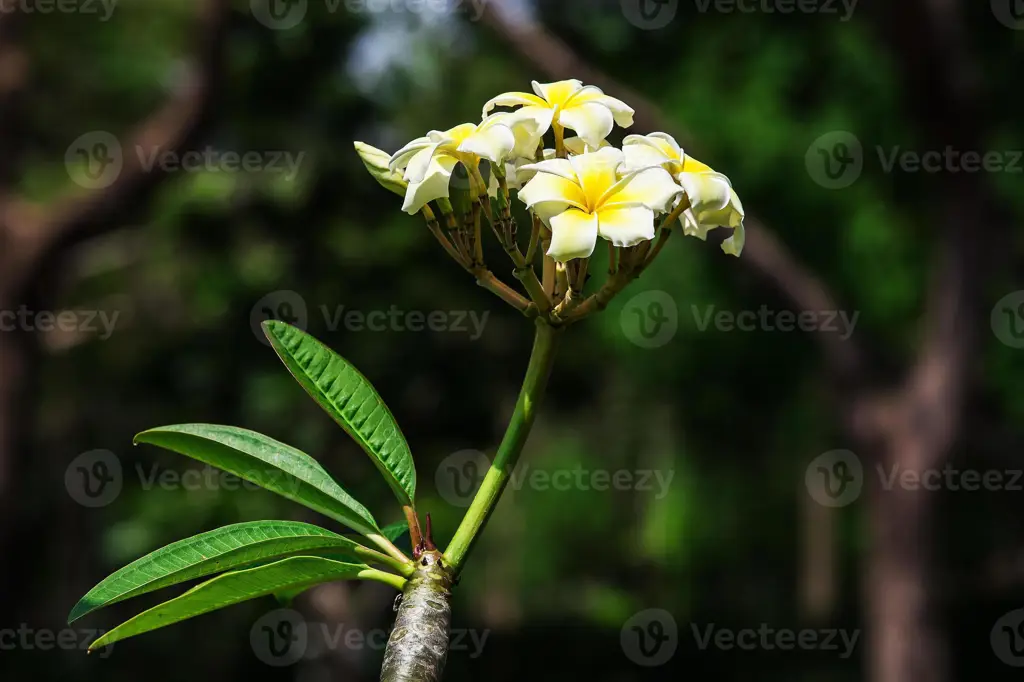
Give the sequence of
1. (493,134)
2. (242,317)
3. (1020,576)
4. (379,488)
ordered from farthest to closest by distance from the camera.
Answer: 1. (1020,576)
2. (242,317)
3. (379,488)
4. (493,134)

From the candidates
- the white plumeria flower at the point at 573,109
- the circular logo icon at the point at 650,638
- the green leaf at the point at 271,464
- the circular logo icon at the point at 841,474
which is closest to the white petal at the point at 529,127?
the white plumeria flower at the point at 573,109

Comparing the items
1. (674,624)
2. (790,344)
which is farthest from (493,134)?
(674,624)

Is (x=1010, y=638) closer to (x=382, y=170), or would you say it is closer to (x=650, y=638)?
(x=650, y=638)

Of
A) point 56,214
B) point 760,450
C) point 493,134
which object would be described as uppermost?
point 760,450

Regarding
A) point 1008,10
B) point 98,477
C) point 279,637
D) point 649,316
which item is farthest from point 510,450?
point 649,316

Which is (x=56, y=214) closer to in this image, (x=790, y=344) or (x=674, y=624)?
(x=790, y=344)

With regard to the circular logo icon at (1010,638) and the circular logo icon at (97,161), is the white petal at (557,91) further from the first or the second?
the circular logo icon at (1010,638)
